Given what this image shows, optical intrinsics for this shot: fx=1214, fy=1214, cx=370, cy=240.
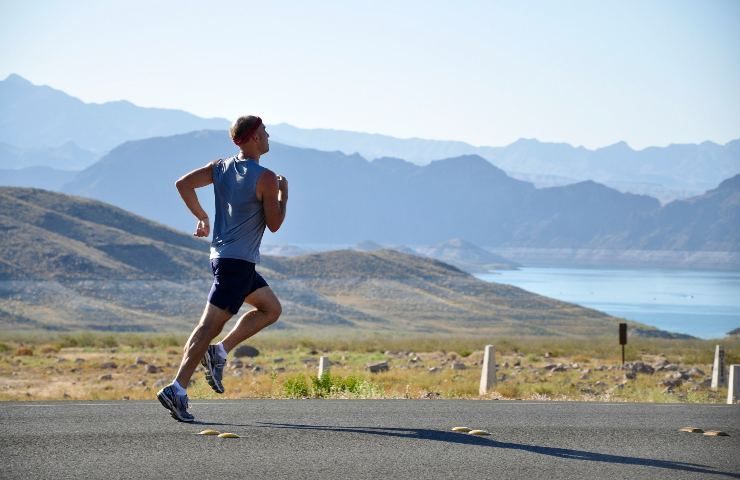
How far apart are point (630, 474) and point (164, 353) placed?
41.8 metres

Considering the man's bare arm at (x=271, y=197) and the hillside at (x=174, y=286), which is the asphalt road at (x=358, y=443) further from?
the hillside at (x=174, y=286)

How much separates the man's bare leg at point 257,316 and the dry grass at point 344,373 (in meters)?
4.38

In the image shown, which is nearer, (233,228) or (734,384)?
(233,228)

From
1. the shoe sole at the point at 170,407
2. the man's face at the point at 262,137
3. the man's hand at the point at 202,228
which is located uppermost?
the man's face at the point at 262,137

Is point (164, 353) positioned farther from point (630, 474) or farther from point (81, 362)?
point (630, 474)

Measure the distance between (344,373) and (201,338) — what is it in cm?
1909

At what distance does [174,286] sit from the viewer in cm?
9888

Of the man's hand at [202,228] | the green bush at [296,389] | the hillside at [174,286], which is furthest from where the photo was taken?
the hillside at [174,286]

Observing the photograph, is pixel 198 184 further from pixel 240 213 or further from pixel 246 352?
pixel 246 352

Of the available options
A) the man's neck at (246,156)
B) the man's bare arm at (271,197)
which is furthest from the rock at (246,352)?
the man's bare arm at (271,197)

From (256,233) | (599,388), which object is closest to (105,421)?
(256,233)

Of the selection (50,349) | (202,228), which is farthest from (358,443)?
(50,349)

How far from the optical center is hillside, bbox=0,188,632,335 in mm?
90062

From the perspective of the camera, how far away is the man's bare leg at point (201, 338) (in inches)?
330
